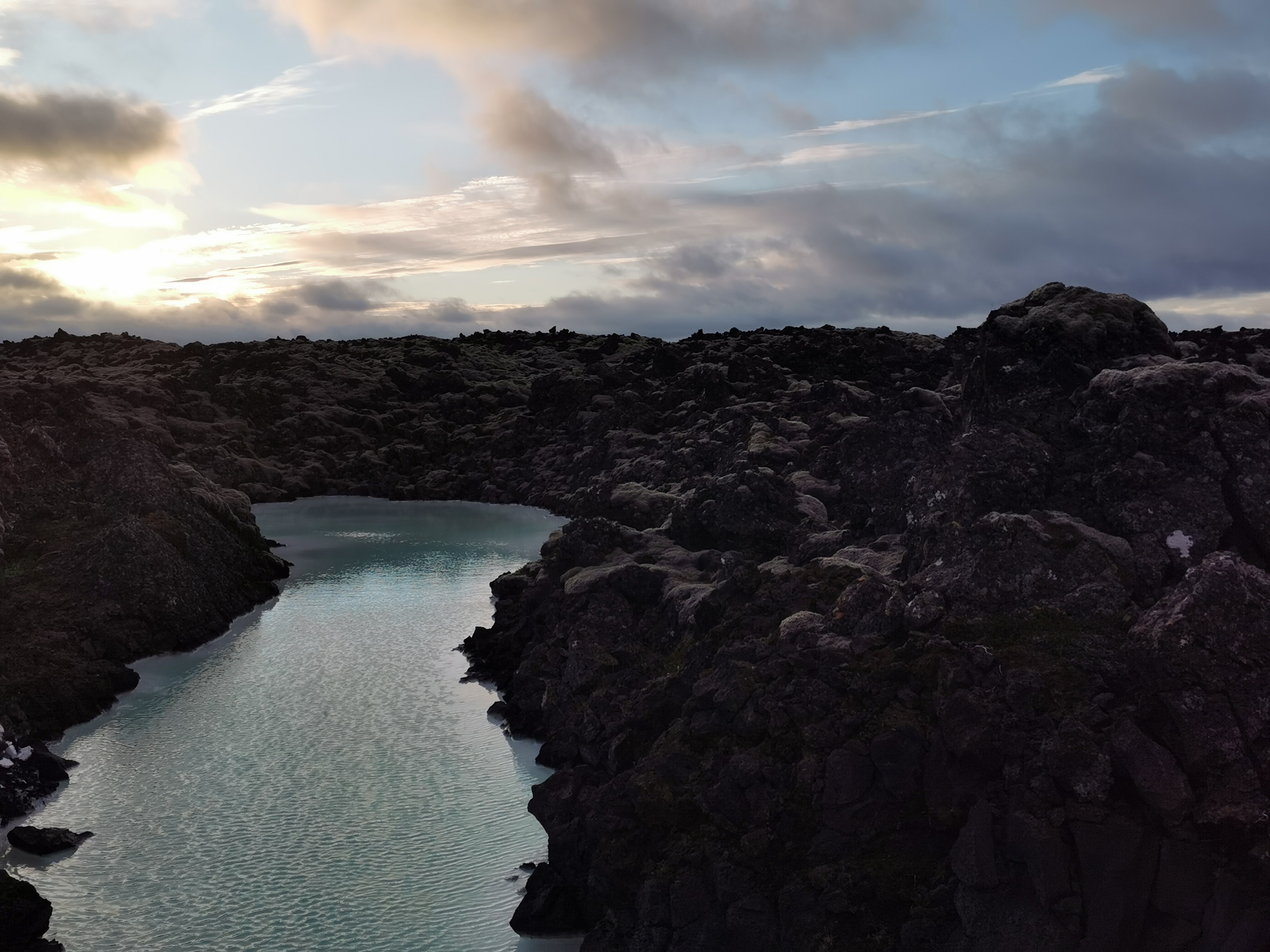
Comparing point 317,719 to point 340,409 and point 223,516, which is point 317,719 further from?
point 340,409

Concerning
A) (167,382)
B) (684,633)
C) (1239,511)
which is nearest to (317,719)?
(684,633)

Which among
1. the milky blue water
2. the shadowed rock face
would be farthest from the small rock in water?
the shadowed rock face

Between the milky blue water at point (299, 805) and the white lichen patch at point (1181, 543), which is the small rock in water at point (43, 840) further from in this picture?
the white lichen patch at point (1181, 543)

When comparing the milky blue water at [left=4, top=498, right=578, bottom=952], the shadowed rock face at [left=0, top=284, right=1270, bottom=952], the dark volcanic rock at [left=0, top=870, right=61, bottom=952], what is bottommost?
the milky blue water at [left=4, top=498, right=578, bottom=952]

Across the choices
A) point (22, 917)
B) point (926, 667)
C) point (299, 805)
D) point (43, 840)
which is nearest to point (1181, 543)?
point (926, 667)

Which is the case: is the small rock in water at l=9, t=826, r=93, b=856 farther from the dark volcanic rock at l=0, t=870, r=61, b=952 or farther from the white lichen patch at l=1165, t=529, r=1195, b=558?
the white lichen patch at l=1165, t=529, r=1195, b=558

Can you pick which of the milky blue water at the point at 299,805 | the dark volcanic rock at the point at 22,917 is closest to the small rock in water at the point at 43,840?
the milky blue water at the point at 299,805
